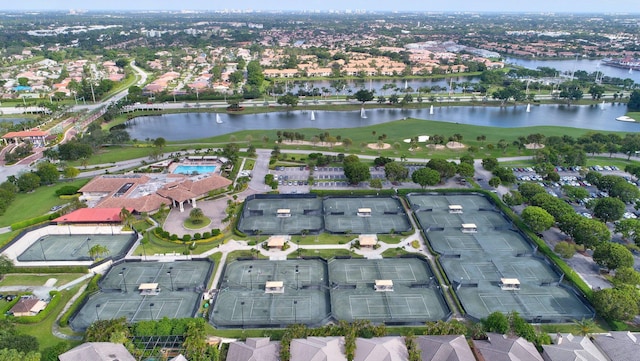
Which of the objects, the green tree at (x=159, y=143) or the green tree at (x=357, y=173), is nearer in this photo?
the green tree at (x=357, y=173)

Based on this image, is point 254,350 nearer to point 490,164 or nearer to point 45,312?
point 45,312

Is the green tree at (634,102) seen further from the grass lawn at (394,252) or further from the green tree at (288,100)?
the grass lawn at (394,252)

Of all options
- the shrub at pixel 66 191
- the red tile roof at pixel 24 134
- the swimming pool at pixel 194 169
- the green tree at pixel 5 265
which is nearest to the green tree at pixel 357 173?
the swimming pool at pixel 194 169

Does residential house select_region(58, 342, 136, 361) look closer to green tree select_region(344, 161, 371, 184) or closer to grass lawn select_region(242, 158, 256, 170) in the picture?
green tree select_region(344, 161, 371, 184)

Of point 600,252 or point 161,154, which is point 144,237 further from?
point 600,252

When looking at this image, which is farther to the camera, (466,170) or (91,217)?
(466,170)

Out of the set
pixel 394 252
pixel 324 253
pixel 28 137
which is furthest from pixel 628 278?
pixel 28 137
